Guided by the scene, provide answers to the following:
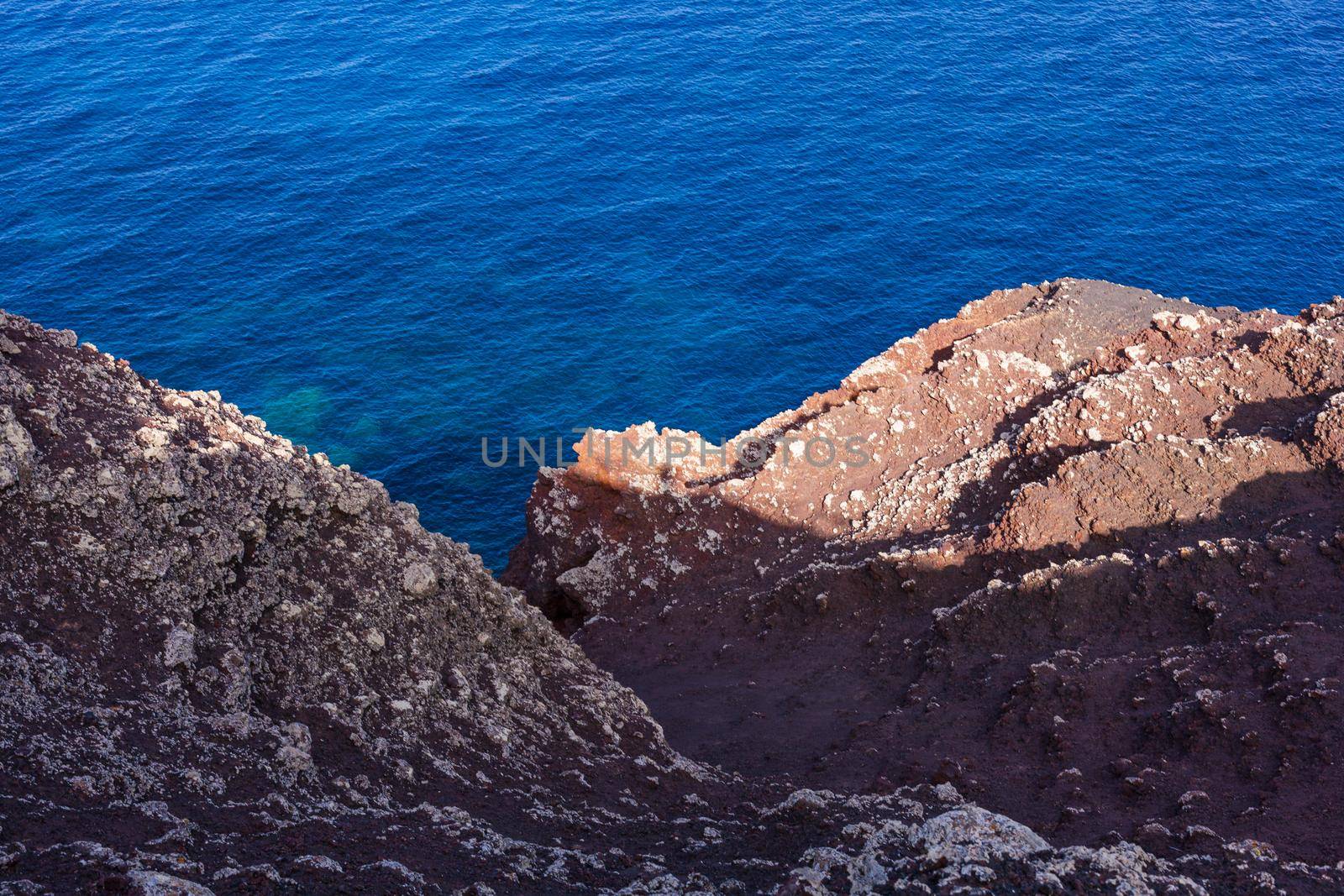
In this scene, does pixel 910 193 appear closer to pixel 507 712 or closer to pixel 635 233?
pixel 635 233

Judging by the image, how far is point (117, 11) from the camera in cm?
12300

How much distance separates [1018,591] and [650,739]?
495 inches

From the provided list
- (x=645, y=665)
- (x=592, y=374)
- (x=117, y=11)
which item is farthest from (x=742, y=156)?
(x=117, y=11)

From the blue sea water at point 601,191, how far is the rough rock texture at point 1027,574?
68.9 feet

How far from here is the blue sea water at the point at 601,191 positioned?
74.8 meters

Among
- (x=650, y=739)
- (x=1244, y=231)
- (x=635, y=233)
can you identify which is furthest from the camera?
(x=635, y=233)

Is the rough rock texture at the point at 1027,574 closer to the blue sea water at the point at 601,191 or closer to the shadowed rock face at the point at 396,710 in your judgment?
the shadowed rock face at the point at 396,710

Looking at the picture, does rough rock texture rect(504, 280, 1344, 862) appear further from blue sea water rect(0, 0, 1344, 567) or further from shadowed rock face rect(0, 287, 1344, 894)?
blue sea water rect(0, 0, 1344, 567)

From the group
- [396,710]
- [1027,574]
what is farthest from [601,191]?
[396,710]

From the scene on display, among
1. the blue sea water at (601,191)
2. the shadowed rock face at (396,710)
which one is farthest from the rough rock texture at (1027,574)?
the blue sea water at (601,191)

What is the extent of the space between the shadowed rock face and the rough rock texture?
0.72ft

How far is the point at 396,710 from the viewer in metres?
23.5

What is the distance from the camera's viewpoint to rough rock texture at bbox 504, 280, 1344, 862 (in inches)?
1016

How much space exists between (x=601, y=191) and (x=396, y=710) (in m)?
74.1
